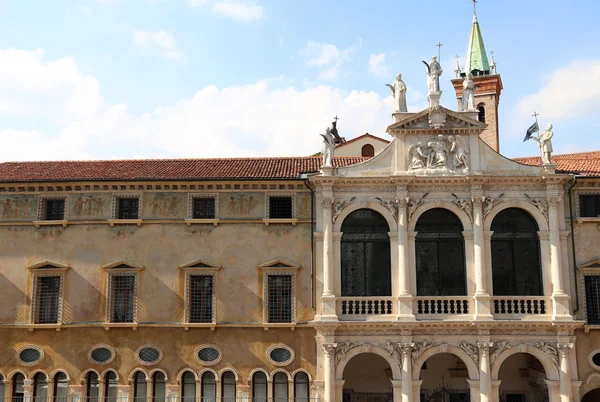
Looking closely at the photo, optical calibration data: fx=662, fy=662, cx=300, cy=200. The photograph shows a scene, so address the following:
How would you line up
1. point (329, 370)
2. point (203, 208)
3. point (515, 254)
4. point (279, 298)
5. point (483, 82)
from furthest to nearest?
point (483, 82), point (203, 208), point (279, 298), point (515, 254), point (329, 370)

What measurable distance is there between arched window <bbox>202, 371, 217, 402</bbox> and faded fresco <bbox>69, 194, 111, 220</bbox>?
830cm

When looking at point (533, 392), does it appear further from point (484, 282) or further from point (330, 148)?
point (330, 148)

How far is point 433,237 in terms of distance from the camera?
28.3 metres

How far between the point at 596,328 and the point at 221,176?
16997 mm

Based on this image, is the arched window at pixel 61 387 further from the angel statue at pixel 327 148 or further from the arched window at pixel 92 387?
the angel statue at pixel 327 148

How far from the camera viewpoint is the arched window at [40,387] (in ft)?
92.3

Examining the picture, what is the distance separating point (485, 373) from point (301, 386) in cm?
757

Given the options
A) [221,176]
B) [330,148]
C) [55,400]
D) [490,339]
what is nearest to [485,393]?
[490,339]

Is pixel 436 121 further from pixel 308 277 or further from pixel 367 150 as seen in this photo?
pixel 367 150

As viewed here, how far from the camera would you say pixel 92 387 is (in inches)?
1113

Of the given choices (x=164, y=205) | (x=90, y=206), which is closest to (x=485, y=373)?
(x=164, y=205)

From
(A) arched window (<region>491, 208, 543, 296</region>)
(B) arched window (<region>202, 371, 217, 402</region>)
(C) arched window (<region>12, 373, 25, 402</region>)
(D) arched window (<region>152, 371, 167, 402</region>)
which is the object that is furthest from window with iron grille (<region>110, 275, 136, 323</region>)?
(A) arched window (<region>491, 208, 543, 296</region>)

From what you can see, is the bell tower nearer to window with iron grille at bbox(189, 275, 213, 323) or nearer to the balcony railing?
the balcony railing

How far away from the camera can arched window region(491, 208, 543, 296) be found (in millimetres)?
28125
